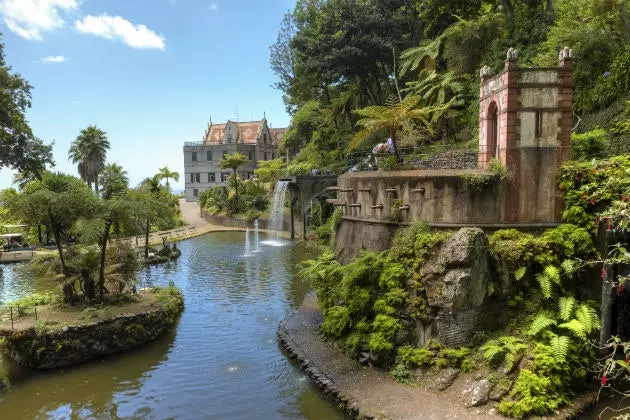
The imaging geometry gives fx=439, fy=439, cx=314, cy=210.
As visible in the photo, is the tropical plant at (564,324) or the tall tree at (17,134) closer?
the tropical plant at (564,324)

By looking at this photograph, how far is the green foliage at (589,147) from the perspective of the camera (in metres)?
13.6

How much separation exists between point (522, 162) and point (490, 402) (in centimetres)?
680

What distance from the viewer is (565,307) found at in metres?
11.1

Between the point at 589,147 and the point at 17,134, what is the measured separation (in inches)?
1073

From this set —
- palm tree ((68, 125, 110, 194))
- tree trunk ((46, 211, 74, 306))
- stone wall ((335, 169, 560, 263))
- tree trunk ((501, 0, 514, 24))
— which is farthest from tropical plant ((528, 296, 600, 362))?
palm tree ((68, 125, 110, 194))

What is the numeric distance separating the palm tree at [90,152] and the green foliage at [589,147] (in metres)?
42.9

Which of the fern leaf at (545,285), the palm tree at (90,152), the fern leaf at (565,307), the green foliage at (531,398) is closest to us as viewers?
the green foliage at (531,398)

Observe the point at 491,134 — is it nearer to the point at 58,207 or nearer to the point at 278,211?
the point at 58,207

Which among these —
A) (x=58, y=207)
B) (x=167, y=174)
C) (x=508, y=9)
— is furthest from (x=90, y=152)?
(x=508, y=9)

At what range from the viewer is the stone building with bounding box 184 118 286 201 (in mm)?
67250

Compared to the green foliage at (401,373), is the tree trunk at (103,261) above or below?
above

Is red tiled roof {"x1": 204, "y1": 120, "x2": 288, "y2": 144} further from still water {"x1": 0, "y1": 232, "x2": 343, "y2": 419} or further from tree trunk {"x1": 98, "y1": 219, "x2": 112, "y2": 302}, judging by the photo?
tree trunk {"x1": 98, "y1": 219, "x2": 112, "y2": 302}

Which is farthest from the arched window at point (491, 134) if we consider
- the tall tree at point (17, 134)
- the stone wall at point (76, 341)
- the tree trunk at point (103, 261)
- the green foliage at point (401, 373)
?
the tall tree at point (17, 134)

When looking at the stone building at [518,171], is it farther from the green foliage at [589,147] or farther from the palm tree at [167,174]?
the palm tree at [167,174]
